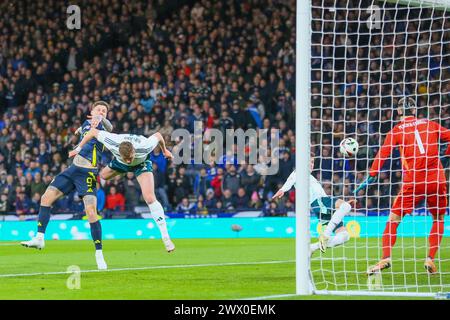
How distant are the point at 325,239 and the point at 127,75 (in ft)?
51.4

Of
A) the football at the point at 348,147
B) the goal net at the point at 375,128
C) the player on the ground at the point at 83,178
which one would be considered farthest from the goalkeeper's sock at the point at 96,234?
the football at the point at 348,147

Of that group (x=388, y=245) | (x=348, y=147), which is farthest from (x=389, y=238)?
(x=348, y=147)

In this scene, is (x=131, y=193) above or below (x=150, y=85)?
below

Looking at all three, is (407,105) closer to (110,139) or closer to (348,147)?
(348,147)

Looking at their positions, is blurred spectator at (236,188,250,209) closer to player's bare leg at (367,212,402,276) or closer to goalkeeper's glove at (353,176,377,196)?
goalkeeper's glove at (353,176,377,196)

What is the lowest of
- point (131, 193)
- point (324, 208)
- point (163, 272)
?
point (163, 272)

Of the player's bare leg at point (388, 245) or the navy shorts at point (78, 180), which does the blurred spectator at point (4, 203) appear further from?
the player's bare leg at point (388, 245)

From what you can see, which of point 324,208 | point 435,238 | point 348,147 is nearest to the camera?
point 435,238

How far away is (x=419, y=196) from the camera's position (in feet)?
38.6

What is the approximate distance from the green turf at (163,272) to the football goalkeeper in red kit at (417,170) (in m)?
0.73

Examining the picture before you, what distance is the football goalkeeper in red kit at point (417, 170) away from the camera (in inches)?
454

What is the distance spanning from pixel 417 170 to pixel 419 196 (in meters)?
0.33

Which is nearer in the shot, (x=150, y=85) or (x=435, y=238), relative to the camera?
(x=435, y=238)

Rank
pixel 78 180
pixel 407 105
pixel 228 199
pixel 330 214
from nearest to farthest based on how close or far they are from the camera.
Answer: pixel 407 105 → pixel 78 180 → pixel 330 214 → pixel 228 199
